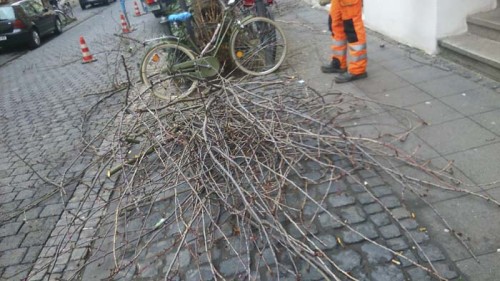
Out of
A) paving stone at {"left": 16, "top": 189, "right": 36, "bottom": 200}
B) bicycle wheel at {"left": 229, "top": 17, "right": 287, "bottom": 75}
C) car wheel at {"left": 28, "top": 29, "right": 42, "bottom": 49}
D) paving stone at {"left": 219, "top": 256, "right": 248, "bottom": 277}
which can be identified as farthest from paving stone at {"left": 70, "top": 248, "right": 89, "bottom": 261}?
car wheel at {"left": 28, "top": 29, "right": 42, "bottom": 49}

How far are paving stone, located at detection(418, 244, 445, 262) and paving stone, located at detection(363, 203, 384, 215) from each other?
1.49 ft

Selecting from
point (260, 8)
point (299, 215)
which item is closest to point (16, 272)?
point (299, 215)

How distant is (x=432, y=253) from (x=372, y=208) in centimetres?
57

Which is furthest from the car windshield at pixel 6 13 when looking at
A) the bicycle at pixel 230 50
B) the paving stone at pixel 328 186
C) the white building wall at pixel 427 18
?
the paving stone at pixel 328 186

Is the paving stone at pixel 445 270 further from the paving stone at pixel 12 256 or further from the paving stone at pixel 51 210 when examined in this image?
the paving stone at pixel 51 210

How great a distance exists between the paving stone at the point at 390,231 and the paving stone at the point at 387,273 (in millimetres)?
289

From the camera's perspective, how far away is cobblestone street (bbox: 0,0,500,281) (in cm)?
264

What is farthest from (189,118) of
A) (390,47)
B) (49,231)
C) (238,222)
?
(390,47)

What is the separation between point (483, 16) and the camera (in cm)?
545

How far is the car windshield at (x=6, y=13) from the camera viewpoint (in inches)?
568

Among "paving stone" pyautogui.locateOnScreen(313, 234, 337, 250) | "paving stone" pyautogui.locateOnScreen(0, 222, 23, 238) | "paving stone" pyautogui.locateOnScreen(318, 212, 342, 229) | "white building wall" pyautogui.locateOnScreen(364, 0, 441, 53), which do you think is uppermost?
"white building wall" pyautogui.locateOnScreen(364, 0, 441, 53)

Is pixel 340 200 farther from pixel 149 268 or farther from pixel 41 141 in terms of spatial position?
pixel 41 141

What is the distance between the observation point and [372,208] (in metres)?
3.08

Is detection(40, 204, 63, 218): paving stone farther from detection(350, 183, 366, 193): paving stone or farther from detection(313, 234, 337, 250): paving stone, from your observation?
detection(350, 183, 366, 193): paving stone
